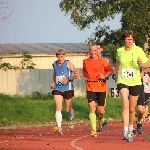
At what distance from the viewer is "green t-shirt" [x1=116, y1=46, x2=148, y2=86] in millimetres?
17156

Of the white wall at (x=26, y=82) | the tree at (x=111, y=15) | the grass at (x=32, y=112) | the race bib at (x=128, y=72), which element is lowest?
the grass at (x=32, y=112)

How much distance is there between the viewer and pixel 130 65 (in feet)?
56.3

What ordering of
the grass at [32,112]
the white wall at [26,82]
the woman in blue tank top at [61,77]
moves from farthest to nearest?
the white wall at [26,82] → the grass at [32,112] → the woman in blue tank top at [61,77]

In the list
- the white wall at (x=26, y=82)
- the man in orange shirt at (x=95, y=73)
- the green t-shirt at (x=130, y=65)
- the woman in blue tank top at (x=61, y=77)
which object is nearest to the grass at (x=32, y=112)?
the white wall at (x=26, y=82)

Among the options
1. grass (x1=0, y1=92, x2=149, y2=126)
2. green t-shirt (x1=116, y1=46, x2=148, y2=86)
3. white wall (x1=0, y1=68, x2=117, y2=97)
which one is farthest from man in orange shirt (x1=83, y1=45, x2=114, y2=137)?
white wall (x1=0, y1=68, x2=117, y2=97)

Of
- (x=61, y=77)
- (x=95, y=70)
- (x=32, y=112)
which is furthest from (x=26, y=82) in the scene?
(x=95, y=70)

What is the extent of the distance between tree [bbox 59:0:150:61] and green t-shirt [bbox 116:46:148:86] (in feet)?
95.9

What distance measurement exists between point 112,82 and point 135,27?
3523mm

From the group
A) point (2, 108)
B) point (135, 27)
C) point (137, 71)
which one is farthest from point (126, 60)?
point (135, 27)

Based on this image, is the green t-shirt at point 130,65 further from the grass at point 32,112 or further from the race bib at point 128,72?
the grass at point 32,112

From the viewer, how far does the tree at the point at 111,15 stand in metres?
46.8

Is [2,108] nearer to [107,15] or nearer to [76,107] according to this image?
[76,107]

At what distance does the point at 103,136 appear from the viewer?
1969cm

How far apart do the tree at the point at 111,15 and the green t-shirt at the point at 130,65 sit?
1151 inches
